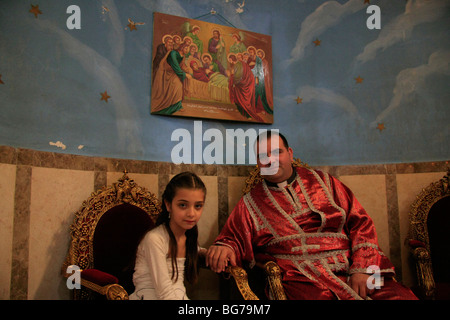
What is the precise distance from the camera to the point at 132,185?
324 centimetres

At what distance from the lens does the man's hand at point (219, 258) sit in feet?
8.84

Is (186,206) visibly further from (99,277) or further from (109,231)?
(109,231)

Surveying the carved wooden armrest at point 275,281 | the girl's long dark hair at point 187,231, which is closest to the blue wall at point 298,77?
the girl's long dark hair at point 187,231

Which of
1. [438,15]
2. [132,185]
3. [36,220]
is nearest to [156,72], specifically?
[132,185]

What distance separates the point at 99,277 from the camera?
242cm

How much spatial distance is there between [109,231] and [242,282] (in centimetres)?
122

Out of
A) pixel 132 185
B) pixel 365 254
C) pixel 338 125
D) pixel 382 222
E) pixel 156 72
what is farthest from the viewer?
pixel 338 125

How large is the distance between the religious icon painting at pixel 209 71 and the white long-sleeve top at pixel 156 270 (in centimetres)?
181

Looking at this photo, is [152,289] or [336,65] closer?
[152,289]

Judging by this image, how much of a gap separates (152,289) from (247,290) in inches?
28.2

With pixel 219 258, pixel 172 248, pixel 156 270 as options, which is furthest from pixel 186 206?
pixel 219 258

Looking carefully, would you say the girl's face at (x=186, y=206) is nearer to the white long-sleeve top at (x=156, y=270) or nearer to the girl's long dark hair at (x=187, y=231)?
the girl's long dark hair at (x=187, y=231)

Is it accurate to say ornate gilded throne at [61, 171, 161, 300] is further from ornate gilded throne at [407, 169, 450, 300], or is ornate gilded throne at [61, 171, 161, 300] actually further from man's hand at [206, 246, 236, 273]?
ornate gilded throne at [407, 169, 450, 300]

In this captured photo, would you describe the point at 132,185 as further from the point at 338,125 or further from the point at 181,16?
the point at 338,125
